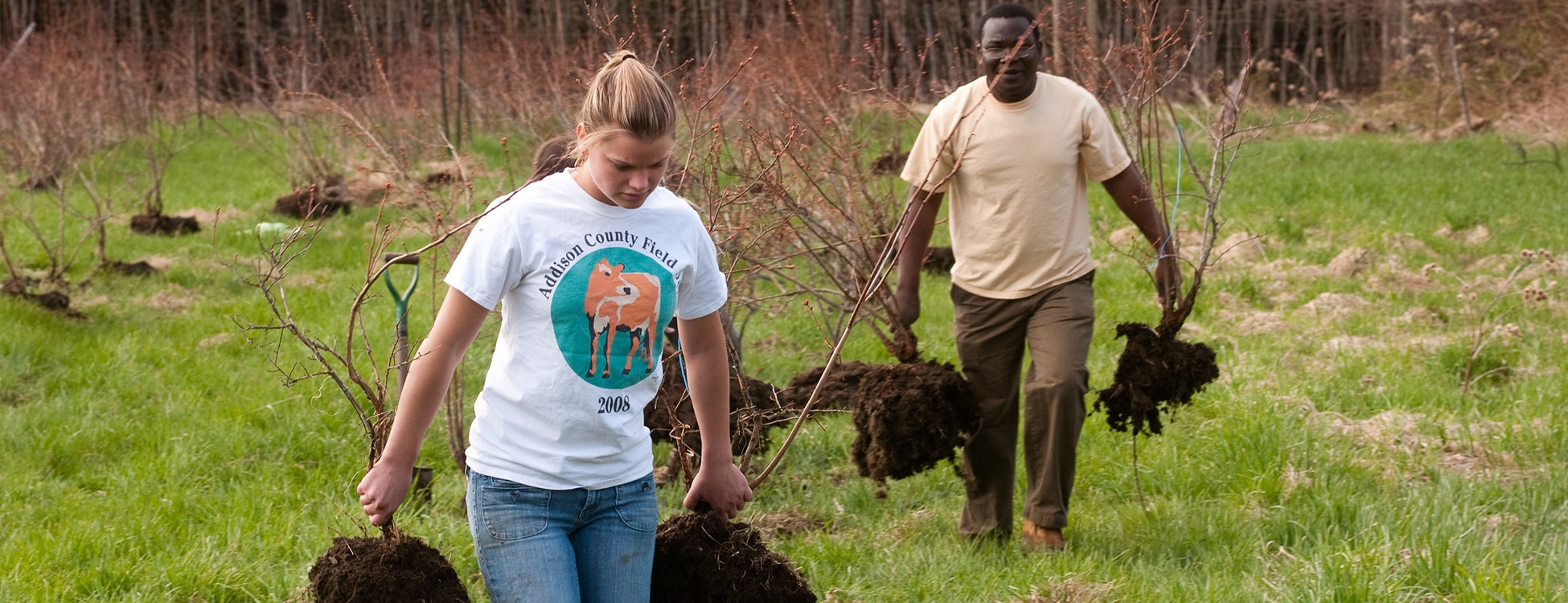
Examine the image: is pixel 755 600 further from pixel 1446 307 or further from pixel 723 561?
pixel 1446 307

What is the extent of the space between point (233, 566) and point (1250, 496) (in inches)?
141

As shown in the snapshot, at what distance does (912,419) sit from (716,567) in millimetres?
1410

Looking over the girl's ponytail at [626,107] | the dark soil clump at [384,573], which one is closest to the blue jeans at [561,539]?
the dark soil clump at [384,573]

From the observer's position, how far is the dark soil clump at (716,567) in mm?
2791

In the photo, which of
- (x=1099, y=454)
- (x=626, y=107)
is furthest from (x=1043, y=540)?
(x=626, y=107)

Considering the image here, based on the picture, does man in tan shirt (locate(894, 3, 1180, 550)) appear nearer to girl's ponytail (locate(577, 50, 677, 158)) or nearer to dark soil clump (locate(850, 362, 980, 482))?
dark soil clump (locate(850, 362, 980, 482))

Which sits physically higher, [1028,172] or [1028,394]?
[1028,172]

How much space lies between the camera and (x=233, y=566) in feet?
14.1

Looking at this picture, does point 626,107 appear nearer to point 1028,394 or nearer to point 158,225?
point 1028,394

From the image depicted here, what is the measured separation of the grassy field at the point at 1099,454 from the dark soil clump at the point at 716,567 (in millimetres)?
1080

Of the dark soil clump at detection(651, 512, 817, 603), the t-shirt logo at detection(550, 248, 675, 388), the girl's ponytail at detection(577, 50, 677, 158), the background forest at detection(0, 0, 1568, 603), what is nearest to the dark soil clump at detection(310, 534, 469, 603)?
the background forest at detection(0, 0, 1568, 603)

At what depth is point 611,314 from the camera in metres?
2.42

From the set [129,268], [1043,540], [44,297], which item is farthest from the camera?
[129,268]

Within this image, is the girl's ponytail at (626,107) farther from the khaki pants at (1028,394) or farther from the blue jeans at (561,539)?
the khaki pants at (1028,394)
